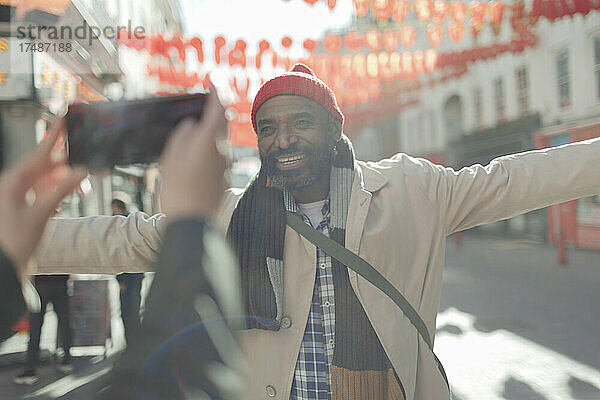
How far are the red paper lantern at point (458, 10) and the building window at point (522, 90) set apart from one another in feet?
28.1

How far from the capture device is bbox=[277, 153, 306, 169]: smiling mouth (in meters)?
2.00

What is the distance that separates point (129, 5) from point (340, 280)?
15590 mm

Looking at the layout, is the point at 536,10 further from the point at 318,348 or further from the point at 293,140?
the point at 318,348

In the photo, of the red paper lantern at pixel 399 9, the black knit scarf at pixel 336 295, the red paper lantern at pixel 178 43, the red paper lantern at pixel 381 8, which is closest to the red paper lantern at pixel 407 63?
the red paper lantern at pixel 399 9

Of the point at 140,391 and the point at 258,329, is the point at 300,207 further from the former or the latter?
the point at 140,391

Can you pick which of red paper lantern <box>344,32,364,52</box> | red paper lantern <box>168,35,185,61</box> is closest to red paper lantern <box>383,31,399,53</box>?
red paper lantern <box>344,32,364,52</box>

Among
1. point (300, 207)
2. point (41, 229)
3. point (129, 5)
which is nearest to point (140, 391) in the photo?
point (41, 229)

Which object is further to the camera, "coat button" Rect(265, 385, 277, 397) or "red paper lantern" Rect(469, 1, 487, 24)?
"red paper lantern" Rect(469, 1, 487, 24)

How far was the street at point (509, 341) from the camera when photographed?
15.3ft

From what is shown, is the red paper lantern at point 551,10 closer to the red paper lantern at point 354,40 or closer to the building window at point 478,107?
the red paper lantern at point 354,40

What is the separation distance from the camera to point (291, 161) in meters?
2.02

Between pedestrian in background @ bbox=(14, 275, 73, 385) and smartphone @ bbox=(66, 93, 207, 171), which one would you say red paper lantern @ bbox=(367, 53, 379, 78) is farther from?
smartphone @ bbox=(66, 93, 207, 171)

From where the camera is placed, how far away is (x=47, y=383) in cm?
507

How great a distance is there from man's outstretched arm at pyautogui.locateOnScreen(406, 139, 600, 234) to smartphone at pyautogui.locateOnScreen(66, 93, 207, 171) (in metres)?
1.12
